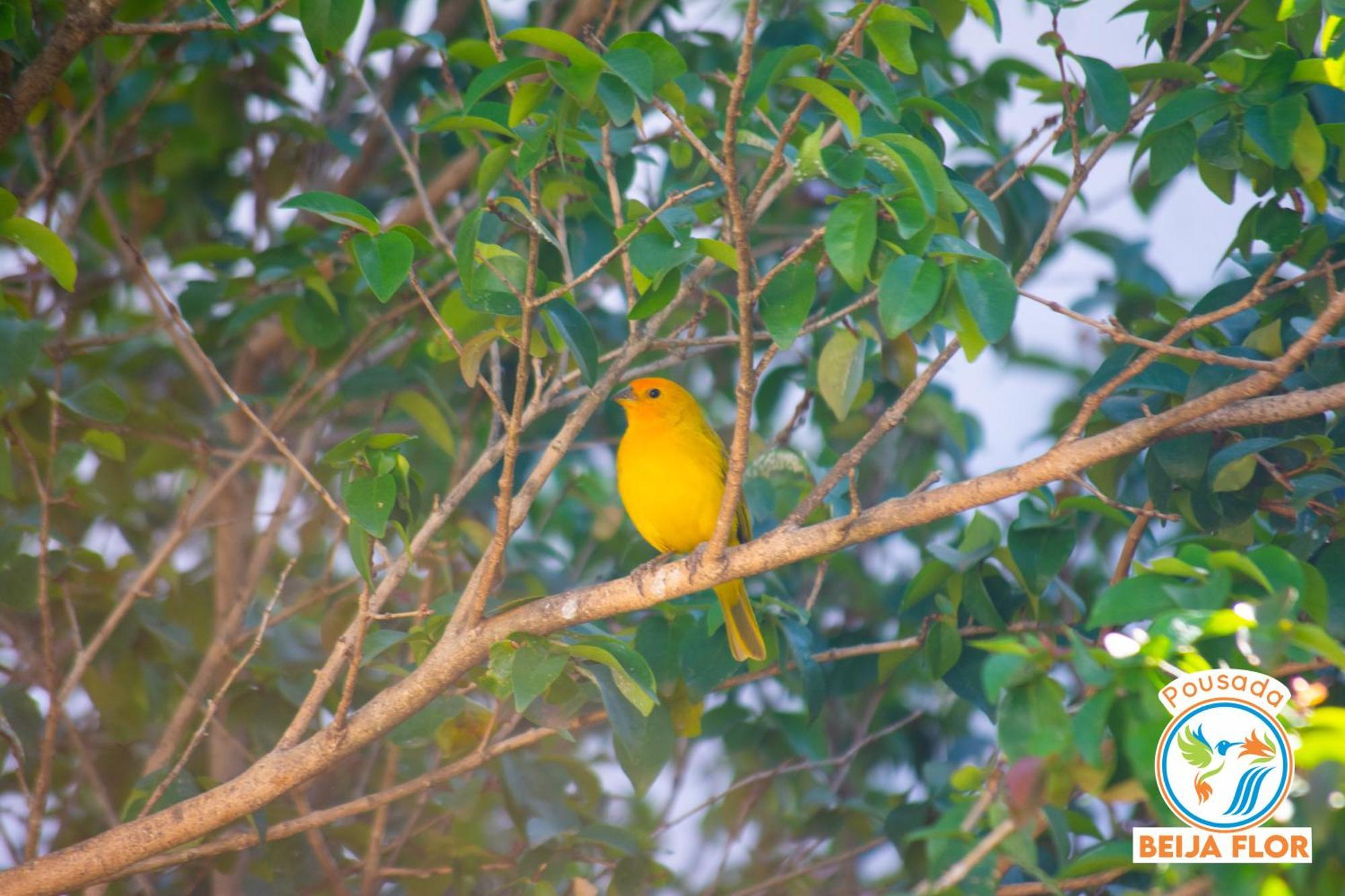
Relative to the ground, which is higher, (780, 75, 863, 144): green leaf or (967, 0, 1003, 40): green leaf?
(967, 0, 1003, 40): green leaf

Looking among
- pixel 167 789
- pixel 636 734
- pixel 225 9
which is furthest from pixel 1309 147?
pixel 167 789

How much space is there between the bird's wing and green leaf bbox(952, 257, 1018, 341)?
783mm

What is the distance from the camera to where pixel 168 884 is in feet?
14.1

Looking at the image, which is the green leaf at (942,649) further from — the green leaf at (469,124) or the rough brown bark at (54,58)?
the rough brown bark at (54,58)

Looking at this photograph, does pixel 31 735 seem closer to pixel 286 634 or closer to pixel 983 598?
pixel 286 634

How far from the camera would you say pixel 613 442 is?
4.75 meters

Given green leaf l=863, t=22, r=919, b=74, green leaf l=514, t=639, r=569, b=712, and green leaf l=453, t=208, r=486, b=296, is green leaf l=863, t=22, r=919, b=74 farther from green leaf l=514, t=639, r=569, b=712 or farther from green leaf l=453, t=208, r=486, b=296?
green leaf l=514, t=639, r=569, b=712

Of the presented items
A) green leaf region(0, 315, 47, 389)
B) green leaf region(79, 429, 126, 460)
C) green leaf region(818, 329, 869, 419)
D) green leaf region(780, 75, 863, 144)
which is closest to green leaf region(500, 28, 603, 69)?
green leaf region(780, 75, 863, 144)

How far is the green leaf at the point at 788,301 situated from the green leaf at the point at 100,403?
200cm

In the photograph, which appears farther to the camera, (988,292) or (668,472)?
(668,472)

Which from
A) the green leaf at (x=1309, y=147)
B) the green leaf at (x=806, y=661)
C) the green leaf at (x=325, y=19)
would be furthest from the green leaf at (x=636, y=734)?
the green leaf at (x=1309, y=147)

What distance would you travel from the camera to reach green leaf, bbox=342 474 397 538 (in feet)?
8.19

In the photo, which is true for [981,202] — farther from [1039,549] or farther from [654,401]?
[654,401]

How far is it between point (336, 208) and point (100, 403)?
57.5 inches
